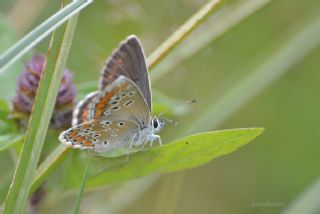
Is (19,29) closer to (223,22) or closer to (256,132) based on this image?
(223,22)

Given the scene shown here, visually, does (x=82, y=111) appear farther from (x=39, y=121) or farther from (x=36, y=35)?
(x=36, y=35)

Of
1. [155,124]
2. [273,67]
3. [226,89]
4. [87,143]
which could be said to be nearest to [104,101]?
[87,143]

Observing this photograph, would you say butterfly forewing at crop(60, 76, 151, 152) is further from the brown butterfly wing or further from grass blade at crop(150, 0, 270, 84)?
grass blade at crop(150, 0, 270, 84)

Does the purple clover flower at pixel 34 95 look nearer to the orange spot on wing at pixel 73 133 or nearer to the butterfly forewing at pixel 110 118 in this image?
the butterfly forewing at pixel 110 118

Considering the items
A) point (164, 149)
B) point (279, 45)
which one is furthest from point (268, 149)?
point (164, 149)

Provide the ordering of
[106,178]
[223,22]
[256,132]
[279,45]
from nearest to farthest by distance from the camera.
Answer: [256,132], [106,178], [223,22], [279,45]

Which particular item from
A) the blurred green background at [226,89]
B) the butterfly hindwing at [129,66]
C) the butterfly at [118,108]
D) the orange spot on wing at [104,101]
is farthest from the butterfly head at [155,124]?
the blurred green background at [226,89]

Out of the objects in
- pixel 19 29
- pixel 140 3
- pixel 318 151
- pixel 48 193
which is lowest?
pixel 318 151
